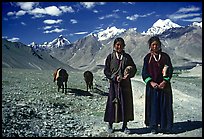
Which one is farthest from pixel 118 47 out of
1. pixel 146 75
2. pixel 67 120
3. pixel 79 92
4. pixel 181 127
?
pixel 79 92

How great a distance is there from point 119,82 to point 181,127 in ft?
8.46

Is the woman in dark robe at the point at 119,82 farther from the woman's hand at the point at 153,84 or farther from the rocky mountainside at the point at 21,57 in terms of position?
the rocky mountainside at the point at 21,57

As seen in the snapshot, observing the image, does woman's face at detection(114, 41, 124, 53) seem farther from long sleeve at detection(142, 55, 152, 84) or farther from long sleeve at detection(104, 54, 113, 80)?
long sleeve at detection(142, 55, 152, 84)

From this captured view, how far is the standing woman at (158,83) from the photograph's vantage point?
8891 millimetres

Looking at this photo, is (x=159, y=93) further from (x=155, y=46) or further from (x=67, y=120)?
(x=67, y=120)

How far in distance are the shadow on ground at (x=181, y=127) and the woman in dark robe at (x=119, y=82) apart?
57 cm

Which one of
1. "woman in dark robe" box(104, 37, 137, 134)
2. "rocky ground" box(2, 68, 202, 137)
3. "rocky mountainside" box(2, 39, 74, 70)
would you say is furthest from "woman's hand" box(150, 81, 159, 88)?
"rocky mountainside" box(2, 39, 74, 70)

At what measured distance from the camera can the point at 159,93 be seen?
29.5 ft

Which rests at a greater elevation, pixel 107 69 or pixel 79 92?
pixel 107 69

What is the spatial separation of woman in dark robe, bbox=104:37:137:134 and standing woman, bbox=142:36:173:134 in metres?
0.44

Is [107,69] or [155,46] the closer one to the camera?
[155,46]

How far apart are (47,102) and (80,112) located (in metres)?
2.15

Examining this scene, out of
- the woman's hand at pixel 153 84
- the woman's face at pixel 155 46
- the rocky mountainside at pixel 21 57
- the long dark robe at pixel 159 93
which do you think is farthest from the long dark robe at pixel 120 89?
the rocky mountainside at pixel 21 57

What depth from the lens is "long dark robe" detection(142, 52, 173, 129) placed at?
351 inches
